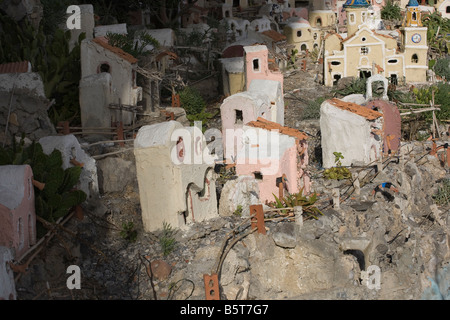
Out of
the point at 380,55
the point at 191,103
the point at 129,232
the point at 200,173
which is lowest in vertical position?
the point at 129,232

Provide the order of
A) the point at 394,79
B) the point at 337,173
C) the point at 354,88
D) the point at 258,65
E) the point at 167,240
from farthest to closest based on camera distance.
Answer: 1. the point at 394,79
2. the point at 354,88
3. the point at 258,65
4. the point at 337,173
5. the point at 167,240

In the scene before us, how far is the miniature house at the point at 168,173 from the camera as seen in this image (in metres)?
22.1

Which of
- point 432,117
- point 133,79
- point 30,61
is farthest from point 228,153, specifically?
point 432,117

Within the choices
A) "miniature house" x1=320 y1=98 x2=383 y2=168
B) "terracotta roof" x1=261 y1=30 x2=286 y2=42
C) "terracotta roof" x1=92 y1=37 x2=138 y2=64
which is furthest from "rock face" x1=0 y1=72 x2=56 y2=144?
"terracotta roof" x1=261 y1=30 x2=286 y2=42

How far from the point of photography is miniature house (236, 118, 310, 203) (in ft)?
83.5

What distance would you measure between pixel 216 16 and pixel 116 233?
28242 mm

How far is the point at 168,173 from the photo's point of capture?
2217cm

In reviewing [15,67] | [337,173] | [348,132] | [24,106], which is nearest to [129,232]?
[24,106]

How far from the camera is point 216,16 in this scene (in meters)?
49.2

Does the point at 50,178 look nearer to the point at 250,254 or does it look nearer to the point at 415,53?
the point at 250,254

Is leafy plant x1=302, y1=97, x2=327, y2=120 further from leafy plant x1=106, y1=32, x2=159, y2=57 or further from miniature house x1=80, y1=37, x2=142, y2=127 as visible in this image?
miniature house x1=80, y1=37, x2=142, y2=127

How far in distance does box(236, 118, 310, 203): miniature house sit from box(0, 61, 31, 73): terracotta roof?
684 centimetres

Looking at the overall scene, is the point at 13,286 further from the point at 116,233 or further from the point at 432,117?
the point at 432,117

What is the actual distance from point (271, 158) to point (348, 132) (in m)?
5.10
